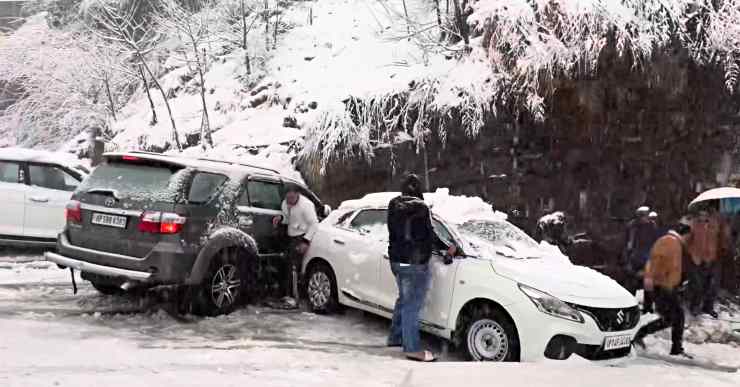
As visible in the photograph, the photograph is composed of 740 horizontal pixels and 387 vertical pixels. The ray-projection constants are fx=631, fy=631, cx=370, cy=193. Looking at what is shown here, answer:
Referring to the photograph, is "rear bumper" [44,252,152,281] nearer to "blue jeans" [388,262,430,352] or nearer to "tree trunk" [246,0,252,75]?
"blue jeans" [388,262,430,352]

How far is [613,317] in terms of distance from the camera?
5.88 meters

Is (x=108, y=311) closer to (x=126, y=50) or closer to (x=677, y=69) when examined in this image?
(x=677, y=69)

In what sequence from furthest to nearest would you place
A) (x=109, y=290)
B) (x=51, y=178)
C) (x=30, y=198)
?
(x=51, y=178), (x=30, y=198), (x=109, y=290)

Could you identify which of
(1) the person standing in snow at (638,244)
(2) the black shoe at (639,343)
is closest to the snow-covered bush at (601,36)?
(1) the person standing in snow at (638,244)

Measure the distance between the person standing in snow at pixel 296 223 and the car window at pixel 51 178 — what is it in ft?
14.5

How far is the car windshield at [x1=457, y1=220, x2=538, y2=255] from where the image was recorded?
6.68 m

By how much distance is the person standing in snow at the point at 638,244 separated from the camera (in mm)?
9492

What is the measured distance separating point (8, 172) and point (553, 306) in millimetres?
8649

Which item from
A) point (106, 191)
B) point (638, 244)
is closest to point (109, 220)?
point (106, 191)

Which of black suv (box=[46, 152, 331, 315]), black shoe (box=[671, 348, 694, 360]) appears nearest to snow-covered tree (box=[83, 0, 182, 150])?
black suv (box=[46, 152, 331, 315])

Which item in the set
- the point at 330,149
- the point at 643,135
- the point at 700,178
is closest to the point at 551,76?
the point at 643,135

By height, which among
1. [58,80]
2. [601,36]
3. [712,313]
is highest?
[58,80]

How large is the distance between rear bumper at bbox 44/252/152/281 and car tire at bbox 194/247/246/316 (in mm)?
686

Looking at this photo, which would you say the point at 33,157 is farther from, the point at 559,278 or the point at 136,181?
the point at 559,278
